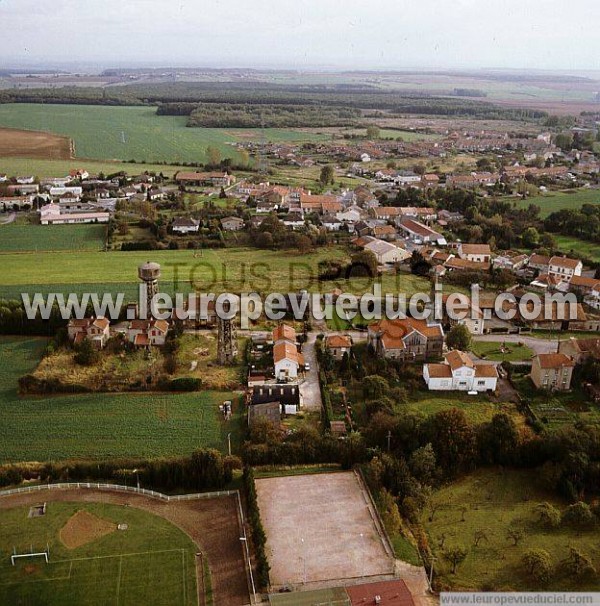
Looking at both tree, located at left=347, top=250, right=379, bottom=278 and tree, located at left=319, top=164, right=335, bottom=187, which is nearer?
tree, located at left=347, top=250, right=379, bottom=278

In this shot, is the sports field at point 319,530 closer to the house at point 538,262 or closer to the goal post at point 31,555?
the goal post at point 31,555

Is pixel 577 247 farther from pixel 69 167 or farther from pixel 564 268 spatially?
pixel 69 167

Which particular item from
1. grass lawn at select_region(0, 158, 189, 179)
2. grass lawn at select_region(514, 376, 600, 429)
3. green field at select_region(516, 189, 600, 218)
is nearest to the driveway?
grass lawn at select_region(514, 376, 600, 429)

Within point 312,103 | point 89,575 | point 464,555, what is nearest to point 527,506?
point 464,555

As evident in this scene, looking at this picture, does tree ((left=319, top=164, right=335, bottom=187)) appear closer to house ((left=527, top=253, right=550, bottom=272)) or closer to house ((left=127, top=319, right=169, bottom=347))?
house ((left=527, top=253, right=550, bottom=272))

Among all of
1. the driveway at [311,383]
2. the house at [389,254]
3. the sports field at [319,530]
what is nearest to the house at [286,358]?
the driveway at [311,383]

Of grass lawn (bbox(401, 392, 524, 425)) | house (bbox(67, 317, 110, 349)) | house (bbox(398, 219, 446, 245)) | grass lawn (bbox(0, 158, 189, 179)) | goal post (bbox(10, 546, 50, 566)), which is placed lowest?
goal post (bbox(10, 546, 50, 566))
